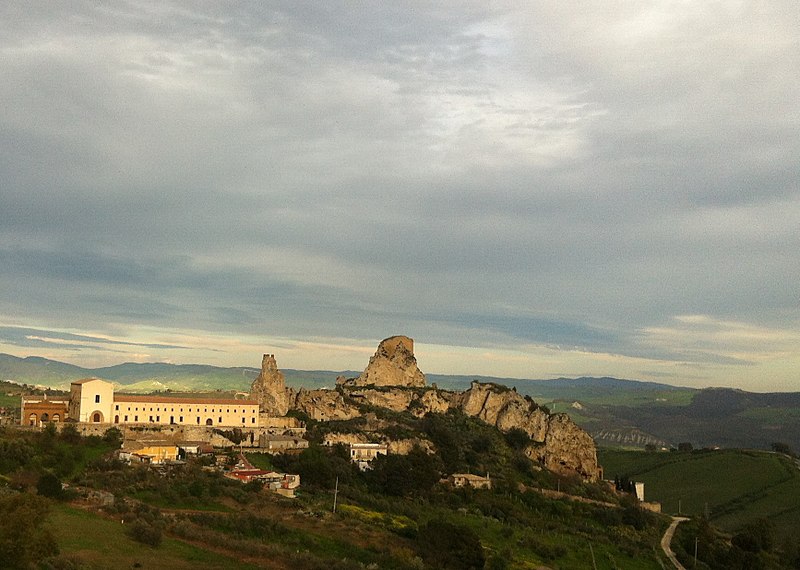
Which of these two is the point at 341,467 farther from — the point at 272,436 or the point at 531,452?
the point at 531,452

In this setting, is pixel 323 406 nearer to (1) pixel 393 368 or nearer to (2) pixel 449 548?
(1) pixel 393 368

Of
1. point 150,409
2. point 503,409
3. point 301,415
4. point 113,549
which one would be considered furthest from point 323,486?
point 503,409

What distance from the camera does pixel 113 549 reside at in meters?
41.9

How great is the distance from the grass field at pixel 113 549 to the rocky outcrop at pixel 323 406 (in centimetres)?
6513

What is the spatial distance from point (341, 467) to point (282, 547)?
33.4 metres

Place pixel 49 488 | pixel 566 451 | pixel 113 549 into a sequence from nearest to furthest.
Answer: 1. pixel 113 549
2. pixel 49 488
3. pixel 566 451

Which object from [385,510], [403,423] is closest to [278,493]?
[385,510]

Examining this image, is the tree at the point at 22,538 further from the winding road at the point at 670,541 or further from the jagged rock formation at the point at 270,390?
the jagged rock formation at the point at 270,390

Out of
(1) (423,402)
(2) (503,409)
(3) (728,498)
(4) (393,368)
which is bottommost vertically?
(3) (728,498)

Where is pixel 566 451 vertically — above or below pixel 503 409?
below

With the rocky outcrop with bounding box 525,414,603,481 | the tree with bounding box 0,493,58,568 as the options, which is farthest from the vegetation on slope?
the tree with bounding box 0,493,58,568

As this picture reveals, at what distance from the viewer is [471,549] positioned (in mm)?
55938

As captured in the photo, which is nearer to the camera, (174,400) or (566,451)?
(174,400)

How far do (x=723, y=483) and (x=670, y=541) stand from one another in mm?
57881
